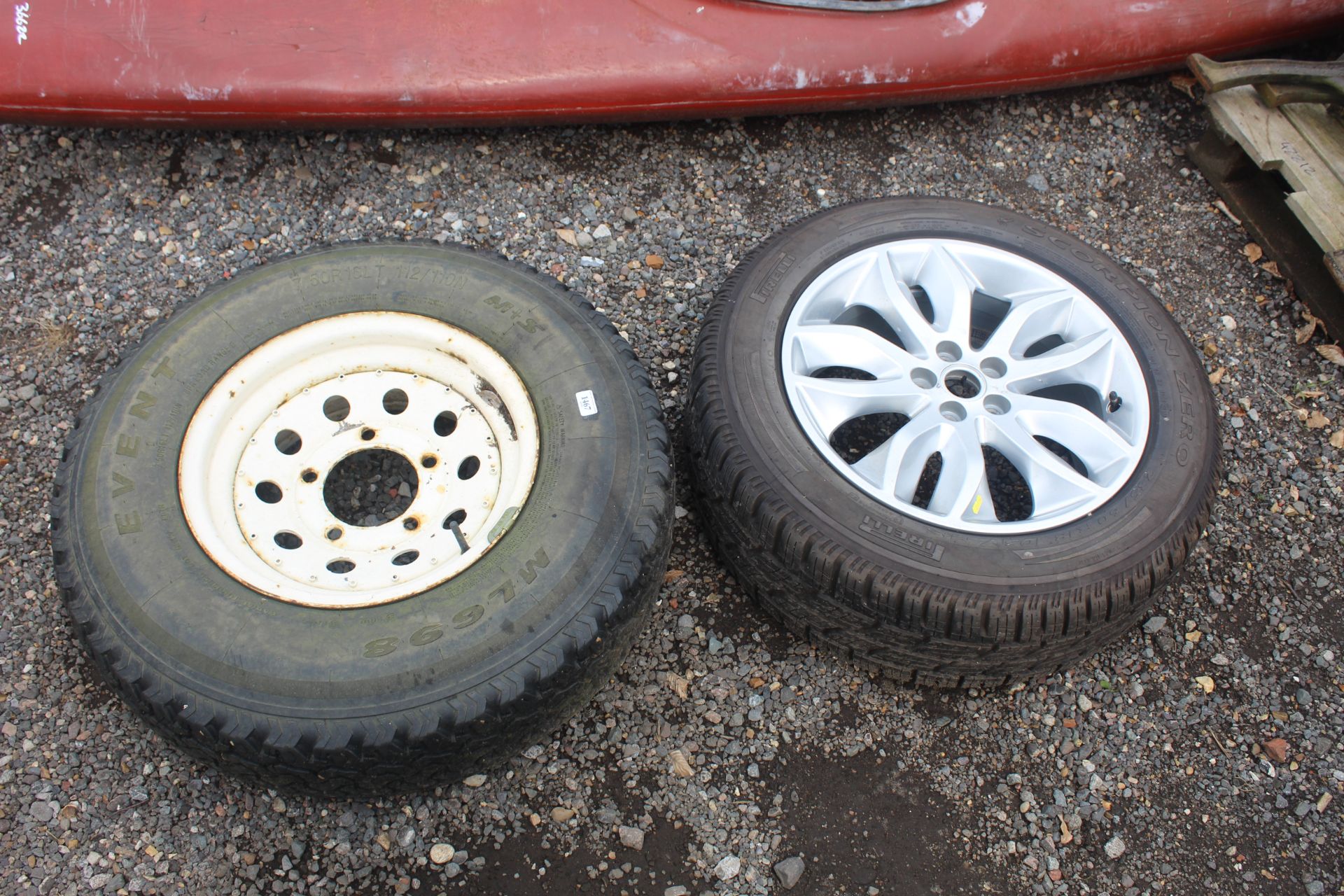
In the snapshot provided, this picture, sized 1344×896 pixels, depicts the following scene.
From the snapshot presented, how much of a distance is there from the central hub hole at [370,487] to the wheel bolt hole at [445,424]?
1.11ft

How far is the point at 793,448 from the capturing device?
263 cm

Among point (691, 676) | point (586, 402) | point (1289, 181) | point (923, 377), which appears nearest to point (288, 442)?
point (586, 402)

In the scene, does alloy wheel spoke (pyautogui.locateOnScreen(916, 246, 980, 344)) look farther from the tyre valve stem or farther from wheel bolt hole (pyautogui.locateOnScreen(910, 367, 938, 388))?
the tyre valve stem

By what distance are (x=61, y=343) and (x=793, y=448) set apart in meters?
2.75

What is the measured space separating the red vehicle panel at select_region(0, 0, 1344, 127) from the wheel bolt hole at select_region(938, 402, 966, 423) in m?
1.67

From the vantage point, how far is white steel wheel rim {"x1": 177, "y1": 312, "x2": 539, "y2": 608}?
2518 mm

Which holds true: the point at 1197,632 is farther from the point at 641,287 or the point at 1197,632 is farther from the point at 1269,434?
the point at 641,287

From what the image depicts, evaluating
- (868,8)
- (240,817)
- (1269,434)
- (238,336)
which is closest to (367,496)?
(238,336)

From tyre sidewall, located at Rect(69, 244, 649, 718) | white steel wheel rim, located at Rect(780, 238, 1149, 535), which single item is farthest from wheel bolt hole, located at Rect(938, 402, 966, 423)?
tyre sidewall, located at Rect(69, 244, 649, 718)

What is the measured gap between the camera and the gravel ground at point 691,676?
→ 103 inches

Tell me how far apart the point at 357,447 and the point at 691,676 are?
49.1 inches

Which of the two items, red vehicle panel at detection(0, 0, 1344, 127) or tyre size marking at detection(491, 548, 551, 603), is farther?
red vehicle panel at detection(0, 0, 1344, 127)

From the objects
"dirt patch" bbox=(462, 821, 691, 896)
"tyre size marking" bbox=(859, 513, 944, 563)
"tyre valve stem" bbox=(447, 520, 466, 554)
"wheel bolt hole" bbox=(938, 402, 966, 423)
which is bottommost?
"dirt patch" bbox=(462, 821, 691, 896)

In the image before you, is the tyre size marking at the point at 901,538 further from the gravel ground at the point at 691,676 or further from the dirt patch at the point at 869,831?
the dirt patch at the point at 869,831
